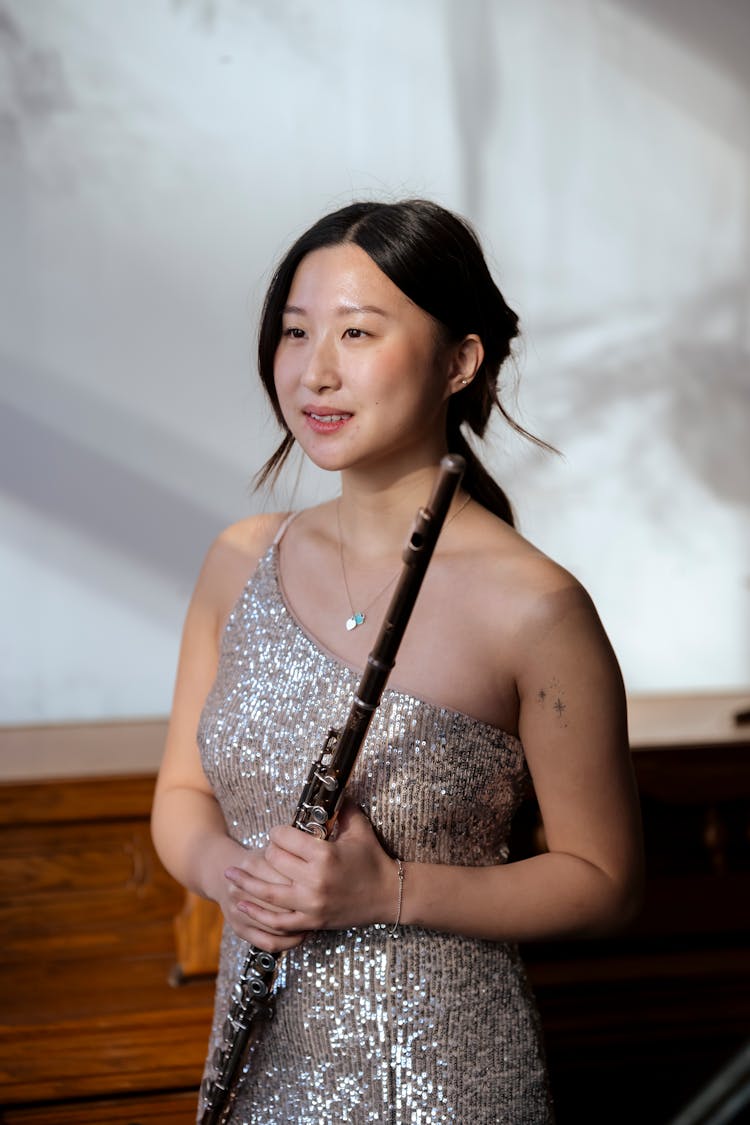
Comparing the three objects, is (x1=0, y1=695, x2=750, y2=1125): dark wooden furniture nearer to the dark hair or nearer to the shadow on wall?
the dark hair

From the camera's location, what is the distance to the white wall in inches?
127

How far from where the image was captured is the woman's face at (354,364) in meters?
1.30

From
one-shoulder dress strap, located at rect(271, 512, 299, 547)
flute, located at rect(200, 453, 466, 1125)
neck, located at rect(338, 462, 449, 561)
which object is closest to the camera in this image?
flute, located at rect(200, 453, 466, 1125)

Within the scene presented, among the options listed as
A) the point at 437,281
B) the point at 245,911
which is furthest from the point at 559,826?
the point at 437,281

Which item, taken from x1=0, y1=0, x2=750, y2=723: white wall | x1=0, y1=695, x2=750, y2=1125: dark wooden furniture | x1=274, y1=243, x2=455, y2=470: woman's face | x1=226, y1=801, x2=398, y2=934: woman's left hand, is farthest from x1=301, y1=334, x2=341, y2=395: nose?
x1=0, y1=0, x2=750, y2=723: white wall

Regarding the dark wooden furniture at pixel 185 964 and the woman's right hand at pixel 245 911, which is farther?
the dark wooden furniture at pixel 185 964

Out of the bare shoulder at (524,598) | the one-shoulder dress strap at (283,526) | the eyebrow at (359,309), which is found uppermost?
the eyebrow at (359,309)

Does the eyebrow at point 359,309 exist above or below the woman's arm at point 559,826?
above

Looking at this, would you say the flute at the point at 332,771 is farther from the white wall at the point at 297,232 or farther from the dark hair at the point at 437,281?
the white wall at the point at 297,232

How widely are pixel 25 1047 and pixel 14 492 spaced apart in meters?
1.64

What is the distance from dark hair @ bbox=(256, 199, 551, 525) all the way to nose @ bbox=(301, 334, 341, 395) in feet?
0.32

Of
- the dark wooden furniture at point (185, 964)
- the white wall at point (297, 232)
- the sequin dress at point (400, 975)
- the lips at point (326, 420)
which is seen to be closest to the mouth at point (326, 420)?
the lips at point (326, 420)

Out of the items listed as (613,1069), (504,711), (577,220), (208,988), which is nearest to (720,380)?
(577,220)

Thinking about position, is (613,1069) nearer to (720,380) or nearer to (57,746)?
(57,746)
